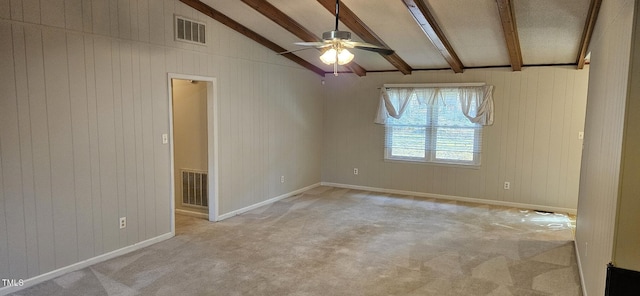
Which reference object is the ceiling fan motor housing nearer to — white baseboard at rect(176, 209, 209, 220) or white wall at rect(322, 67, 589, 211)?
white baseboard at rect(176, 209, 209, 220)

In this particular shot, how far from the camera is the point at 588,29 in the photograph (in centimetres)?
422

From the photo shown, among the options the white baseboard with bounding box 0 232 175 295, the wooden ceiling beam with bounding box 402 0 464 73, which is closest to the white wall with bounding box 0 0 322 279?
the white baseboard with bounding box 0 232 175 295

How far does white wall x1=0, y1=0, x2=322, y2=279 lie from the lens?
3.20 metres

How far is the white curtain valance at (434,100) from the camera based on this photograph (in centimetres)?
627

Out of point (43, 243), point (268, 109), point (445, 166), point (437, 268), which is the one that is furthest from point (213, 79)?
point (445, 166)

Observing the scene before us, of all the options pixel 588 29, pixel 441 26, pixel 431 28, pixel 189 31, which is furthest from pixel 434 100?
pixel 189 31

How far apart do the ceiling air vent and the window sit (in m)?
3.44

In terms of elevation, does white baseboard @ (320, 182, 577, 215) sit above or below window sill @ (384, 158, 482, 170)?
below

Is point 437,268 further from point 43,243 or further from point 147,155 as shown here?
point 43,243

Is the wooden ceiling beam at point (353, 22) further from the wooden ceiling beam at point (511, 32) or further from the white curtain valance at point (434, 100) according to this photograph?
the white curtain valance at point (434, 100)

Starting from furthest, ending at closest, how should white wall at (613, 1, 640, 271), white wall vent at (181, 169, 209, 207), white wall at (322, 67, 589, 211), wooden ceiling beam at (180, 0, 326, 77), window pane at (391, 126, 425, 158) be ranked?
window pane at (391, 126, 425, 158), white wall at (322, 67, 589, 211), white wall vent at (181, 169, 209, 207), wooden ceiling beam at (180, 0, 326, 77), white wall at (613, 1, 640, 271)

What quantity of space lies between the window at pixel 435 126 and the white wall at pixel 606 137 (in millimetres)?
2921

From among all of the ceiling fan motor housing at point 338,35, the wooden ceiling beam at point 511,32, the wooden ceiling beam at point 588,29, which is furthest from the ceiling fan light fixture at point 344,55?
the wooden ceiling beam at point 588,29

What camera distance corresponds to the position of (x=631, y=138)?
80.1 inches
